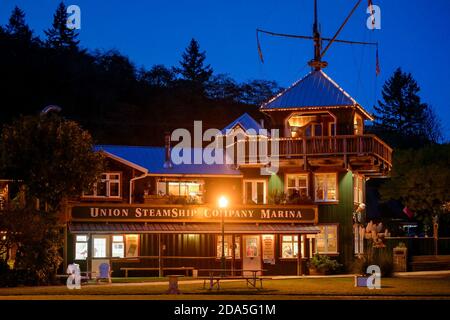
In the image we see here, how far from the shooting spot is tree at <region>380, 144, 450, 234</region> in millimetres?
65000

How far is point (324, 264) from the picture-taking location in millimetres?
48656

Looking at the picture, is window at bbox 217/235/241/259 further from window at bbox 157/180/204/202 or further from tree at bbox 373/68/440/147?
tree at bbox 373/68/440/147

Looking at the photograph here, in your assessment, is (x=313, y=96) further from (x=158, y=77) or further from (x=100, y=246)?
(x=158, y=77)

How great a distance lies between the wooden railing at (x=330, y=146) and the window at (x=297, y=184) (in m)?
2.53

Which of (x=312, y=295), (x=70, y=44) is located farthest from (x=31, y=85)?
(x=312, y=295)

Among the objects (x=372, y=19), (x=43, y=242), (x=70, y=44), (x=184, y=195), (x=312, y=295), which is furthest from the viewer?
(x=70, y=44)

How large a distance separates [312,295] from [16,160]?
16570 mm

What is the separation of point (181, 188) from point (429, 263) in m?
16.0

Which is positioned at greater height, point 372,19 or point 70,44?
point 70,44

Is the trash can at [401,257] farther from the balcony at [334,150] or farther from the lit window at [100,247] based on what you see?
the lit window at [100,247]
